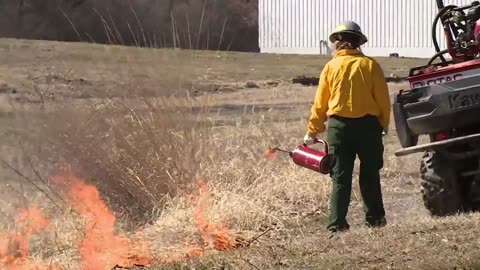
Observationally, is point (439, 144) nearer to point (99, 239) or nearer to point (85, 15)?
point (99, 239)

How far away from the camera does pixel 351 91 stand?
23.3ft

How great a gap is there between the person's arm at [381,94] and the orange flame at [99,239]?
7.11ft

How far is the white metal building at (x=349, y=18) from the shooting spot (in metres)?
27.3

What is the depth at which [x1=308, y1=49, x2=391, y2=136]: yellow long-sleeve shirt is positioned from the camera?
7082 millimetres

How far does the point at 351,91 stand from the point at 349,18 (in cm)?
2214

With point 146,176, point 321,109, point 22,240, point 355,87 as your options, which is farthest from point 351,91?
point 22,240

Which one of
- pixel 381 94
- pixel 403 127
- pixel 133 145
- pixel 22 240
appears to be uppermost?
pixel 381 94

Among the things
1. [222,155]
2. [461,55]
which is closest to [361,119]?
[461,55]

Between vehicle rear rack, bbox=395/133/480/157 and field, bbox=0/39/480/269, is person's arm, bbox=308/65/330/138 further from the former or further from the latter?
field, bbox=0/39/480/269

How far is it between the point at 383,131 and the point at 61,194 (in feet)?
12.2

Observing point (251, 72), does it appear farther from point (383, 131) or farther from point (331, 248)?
point (331, 248)

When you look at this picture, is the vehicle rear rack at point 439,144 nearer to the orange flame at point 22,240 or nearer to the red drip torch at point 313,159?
the red drip torch at point 313,159

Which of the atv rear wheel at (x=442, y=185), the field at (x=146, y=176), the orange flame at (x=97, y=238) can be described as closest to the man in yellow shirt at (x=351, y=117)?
the atv rear wheel at (x=442, y=185)

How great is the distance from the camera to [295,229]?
8.37 meters
